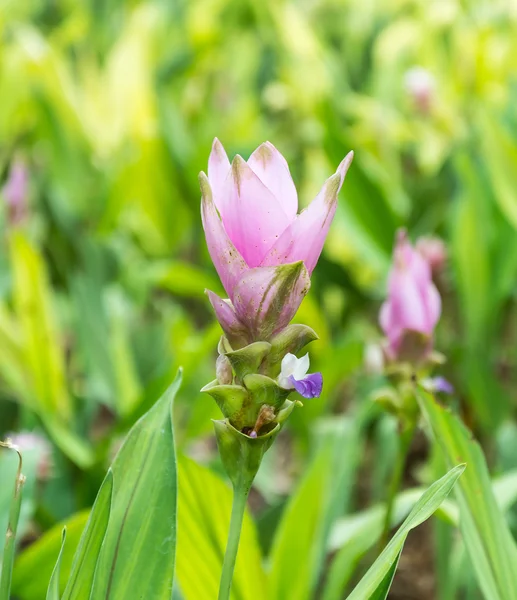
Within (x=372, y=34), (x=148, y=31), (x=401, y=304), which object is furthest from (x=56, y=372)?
(x=372, y=34)

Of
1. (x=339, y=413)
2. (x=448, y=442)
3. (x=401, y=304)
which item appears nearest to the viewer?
(x=448, y=442)

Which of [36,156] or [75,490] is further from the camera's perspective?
[36,156]

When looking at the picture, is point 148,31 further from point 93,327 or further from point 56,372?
point 56,372

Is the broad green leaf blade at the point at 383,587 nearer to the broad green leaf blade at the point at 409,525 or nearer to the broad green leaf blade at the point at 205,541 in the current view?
the broad green leaf blade at the point at 409,525

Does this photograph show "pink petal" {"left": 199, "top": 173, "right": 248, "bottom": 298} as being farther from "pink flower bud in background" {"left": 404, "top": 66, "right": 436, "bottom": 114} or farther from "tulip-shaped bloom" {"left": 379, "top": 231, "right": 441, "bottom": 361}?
"pink flower bud in background" {"left": 404, "top": 66, "right": 436, "bottom": 114}

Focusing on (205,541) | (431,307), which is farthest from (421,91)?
(205,541)

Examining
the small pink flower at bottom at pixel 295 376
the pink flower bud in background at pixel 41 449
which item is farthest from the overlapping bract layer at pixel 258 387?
the pink flower bud in background at pixel 41 449

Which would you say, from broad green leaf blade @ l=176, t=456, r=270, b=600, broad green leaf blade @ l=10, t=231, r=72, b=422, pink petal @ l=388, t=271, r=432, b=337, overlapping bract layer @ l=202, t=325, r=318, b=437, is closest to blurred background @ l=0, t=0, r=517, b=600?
broad green leaf blade @ l=10, t=231, r=72, b=422
